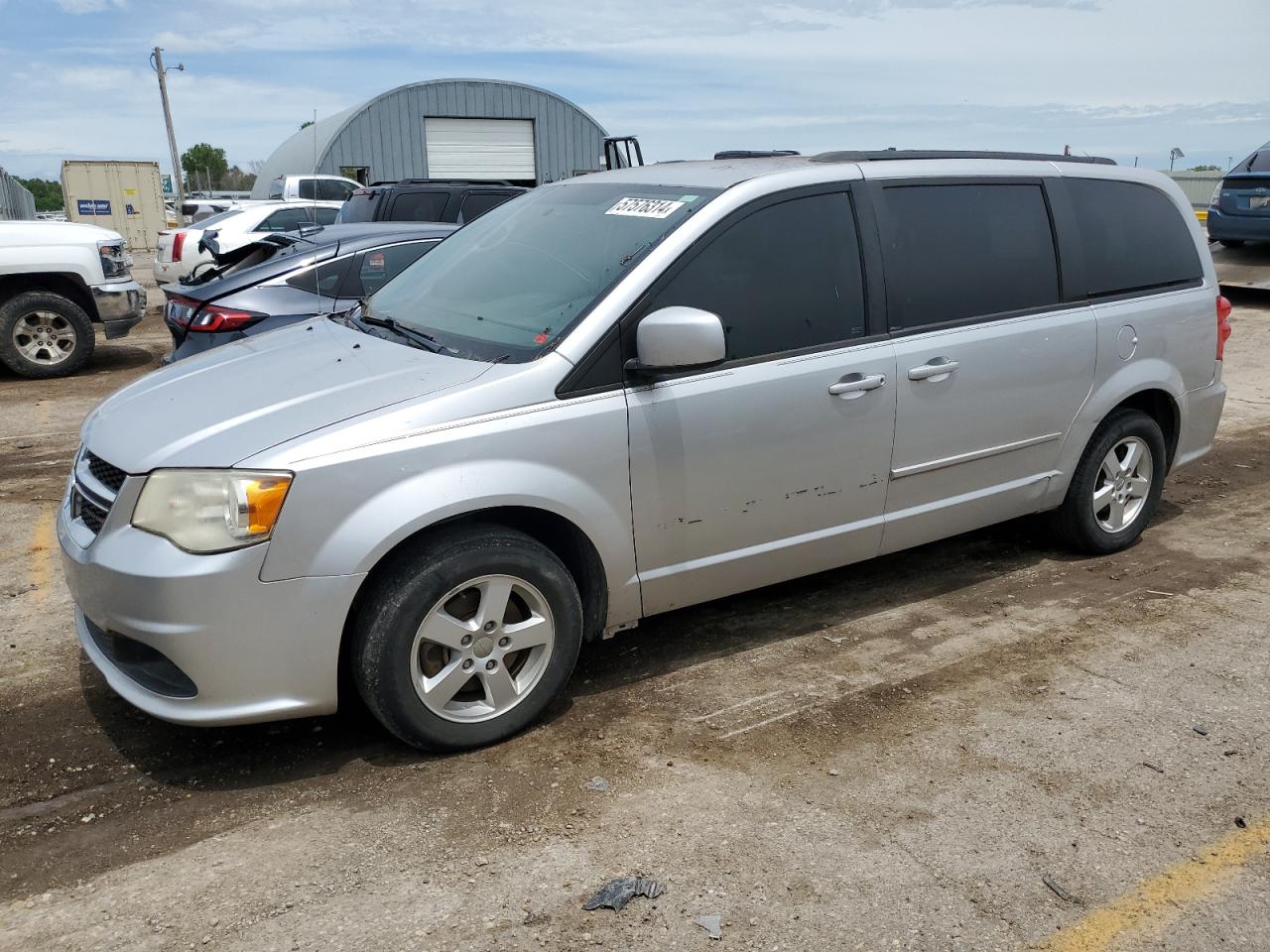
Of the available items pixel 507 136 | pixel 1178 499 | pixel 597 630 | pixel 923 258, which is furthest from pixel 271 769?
pixel 507 136

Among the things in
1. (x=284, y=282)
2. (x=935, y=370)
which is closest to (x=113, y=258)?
(x=284, y=282)

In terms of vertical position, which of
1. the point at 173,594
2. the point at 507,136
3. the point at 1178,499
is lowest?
the point at 1178,499

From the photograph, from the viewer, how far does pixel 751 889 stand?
286cm

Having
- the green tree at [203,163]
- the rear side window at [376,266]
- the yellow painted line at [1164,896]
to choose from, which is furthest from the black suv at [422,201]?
the green tree at [203,163]

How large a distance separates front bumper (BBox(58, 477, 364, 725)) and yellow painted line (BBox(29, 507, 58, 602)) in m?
1.84

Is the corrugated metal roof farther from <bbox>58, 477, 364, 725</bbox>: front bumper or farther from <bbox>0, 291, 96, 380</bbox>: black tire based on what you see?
<bbox>58, 477, 364, 725</bbox>: front bumper

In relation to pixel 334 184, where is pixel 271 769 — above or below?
below

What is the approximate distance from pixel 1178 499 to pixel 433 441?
491 cm

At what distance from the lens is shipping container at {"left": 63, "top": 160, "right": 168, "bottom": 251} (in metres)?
34.3

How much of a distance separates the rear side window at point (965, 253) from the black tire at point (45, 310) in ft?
29.5

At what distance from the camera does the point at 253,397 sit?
3.54 meters

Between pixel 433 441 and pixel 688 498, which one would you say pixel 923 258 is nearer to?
pixel 688 498

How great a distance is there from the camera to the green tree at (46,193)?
3002 inches

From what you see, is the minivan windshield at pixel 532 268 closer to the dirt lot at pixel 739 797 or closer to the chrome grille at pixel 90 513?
the chrome grille at pixel 90 513
